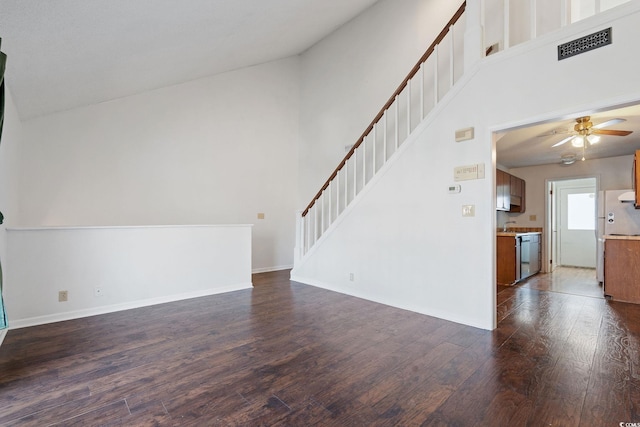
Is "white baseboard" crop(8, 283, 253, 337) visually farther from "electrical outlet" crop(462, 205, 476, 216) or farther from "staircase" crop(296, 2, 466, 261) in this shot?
"electrical outlet" crop(462, 205, 476, 216)

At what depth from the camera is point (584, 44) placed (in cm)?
238

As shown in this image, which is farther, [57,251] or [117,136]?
[117,136]

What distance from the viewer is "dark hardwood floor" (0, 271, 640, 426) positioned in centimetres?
162

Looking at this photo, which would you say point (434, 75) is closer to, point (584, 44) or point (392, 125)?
point (392, 125)

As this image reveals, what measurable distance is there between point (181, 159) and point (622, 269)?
23.4 ft

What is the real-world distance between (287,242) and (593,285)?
229 inches

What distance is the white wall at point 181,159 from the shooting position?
412cm

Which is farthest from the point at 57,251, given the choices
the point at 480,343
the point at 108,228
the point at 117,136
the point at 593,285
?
the point at 593,285

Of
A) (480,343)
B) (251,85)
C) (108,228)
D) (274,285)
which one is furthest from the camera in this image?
(251,85)

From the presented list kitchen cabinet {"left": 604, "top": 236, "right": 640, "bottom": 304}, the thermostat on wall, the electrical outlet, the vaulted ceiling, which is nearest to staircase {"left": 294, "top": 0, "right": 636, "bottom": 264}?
the thermostat on wall

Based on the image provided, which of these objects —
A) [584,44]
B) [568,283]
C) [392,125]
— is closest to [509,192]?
[568,283]

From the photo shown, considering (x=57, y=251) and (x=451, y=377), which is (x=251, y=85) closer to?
(x=57, y=251)

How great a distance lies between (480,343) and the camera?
256 centimetres

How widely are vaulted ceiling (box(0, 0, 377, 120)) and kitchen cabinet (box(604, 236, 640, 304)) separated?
573cm
